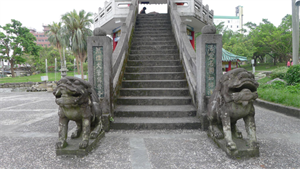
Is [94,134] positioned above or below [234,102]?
below

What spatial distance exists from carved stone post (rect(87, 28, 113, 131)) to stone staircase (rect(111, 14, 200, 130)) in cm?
46

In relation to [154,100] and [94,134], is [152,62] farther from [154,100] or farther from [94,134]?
[94,134]

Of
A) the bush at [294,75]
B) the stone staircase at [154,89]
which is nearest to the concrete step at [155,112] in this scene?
the stone staircase at [154,89]

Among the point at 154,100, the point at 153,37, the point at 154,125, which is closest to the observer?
the point at 154,125

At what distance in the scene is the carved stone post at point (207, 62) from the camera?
393 cm

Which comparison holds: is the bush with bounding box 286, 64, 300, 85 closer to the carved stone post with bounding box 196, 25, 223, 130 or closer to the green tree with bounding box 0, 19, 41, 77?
the carved stone post with bounding box 196, 25, 223, 130

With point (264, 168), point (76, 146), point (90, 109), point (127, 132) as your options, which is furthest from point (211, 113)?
point (76, 146)

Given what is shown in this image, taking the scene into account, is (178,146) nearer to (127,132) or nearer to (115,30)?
(127,132)

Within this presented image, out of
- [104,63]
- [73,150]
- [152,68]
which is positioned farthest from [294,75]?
[73,150]

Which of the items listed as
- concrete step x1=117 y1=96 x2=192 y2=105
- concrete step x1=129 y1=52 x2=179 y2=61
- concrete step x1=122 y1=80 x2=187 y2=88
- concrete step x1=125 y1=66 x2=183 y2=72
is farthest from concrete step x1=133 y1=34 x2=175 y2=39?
concrete step x1=117 y1=96 x2=192 y2=105

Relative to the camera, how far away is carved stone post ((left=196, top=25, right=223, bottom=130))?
3926 millimetres

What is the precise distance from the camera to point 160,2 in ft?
39.7

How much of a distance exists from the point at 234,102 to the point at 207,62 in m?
1.40

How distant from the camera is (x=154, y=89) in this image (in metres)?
5.22
